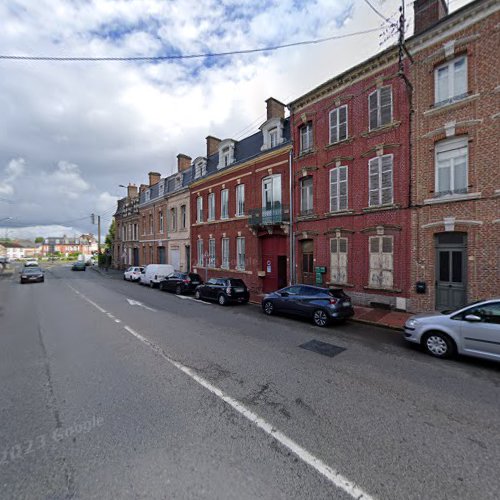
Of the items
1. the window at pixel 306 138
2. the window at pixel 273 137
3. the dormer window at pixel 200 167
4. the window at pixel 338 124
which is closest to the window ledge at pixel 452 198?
the window at pixel 338 124

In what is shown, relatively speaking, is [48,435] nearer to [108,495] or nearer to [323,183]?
[108,495]

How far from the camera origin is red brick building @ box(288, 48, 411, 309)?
1073 cm

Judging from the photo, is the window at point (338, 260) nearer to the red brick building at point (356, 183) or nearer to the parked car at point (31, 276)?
the red brick building at point (356, 183)

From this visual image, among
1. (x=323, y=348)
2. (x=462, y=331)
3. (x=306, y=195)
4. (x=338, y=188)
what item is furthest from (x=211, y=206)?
(x=462, y=331)

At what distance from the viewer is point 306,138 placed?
14.1m

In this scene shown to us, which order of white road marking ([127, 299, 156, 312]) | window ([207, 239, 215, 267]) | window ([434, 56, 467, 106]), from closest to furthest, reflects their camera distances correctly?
1. window ([434, 56, 467, 106])
2. white road marking ([127, 299, 156, 312])
3. window ([207, 239, 215, 267])

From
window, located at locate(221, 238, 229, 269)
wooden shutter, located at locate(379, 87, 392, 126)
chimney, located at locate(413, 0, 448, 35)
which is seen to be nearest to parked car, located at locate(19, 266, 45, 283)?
window, located at locate(221, 238, 229, 269)

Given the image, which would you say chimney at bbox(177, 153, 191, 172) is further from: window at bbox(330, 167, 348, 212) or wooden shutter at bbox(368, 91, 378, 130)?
wooden shutter at bbox(368, 91, 378, 130)

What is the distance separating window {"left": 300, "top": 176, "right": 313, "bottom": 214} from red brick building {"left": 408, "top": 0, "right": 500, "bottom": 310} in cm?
477

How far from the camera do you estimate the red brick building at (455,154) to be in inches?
342

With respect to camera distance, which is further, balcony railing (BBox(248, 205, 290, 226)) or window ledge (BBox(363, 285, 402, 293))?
balcony railing (BBox(248, 205, 290, 226))

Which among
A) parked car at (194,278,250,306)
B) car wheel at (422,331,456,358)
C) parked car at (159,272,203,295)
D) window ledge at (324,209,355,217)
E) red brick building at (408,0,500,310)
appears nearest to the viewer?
car wheel at (422,331,456,358)

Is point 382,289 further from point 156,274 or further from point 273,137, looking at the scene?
point 156,274

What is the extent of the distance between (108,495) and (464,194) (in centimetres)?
1153
